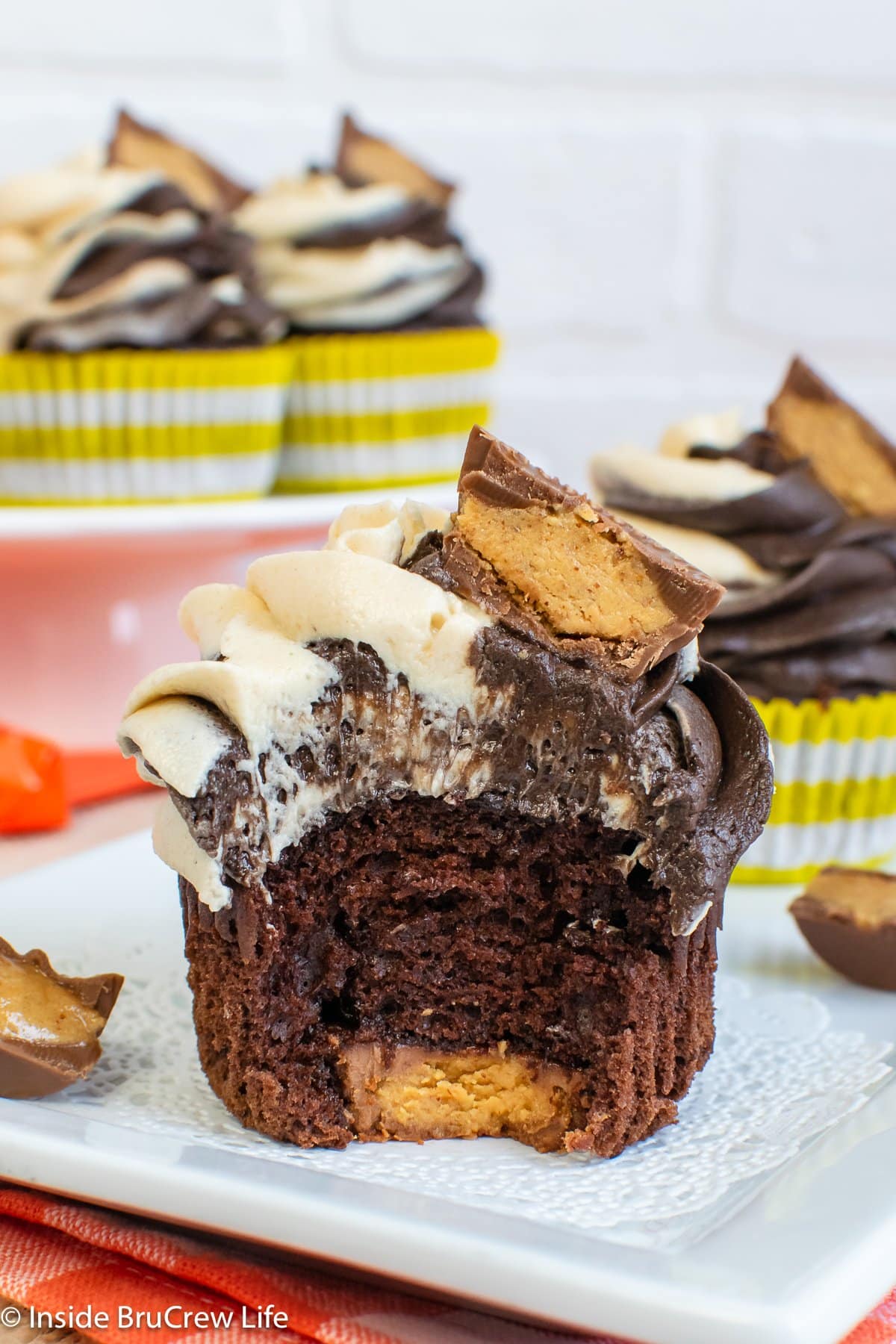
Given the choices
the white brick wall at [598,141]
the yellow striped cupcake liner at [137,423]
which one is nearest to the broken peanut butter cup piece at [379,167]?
the yellow striped cupcake liner at [137,423]

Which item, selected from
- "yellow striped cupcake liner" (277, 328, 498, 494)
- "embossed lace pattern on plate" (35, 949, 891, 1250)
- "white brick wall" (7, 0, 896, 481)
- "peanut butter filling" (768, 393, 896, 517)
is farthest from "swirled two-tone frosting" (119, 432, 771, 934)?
"white brick wall" (7, 0, 896, 481)

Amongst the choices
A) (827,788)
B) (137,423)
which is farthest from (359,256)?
(827,788)

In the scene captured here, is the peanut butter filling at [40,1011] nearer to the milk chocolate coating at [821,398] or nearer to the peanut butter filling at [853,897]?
the peanut butter filling at [853,897]

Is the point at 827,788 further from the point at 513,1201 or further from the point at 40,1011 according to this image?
the point at 40,1011

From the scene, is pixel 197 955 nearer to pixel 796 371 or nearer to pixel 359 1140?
pixel 359 1140

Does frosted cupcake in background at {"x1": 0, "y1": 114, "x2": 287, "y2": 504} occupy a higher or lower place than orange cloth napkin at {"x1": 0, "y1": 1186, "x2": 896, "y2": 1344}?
higher

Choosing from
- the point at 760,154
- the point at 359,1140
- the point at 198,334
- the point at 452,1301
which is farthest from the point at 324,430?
the point at 452,1301

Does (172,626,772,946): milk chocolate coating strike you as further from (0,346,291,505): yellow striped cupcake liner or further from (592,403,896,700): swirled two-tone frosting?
(0,346,291,505): yellow striped cupcake liner
